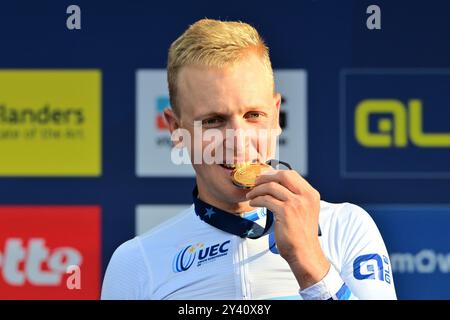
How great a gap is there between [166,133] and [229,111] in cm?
260

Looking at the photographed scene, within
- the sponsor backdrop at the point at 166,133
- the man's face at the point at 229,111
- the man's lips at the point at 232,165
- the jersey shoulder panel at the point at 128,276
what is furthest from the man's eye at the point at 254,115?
the sponsor backdrop at the point at 166,133

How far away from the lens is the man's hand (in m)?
1.97

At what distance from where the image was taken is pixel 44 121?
15.8ft

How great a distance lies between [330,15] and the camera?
469cm

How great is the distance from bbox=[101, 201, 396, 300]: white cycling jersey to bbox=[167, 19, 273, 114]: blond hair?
385 millimetres

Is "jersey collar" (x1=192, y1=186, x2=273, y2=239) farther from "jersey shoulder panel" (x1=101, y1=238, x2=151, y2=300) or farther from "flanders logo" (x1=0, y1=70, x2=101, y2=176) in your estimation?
"flanders logo" (x1=0, y1=70, x2=101, y2=176)

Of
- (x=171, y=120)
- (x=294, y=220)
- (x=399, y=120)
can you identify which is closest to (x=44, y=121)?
(x=399, y=120)

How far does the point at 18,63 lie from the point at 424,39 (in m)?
2.21

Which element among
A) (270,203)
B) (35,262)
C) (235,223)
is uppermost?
(270,203)

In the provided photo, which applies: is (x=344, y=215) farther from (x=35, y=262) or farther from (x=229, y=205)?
(x=35, y=262)

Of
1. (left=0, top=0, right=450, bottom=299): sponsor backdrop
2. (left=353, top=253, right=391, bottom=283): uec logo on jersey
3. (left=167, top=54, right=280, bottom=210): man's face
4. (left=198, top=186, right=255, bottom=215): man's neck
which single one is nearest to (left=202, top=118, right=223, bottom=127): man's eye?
(left=167, top=54, right=280, bottom=210): man's face

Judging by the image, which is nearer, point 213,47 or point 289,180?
point 289,180
